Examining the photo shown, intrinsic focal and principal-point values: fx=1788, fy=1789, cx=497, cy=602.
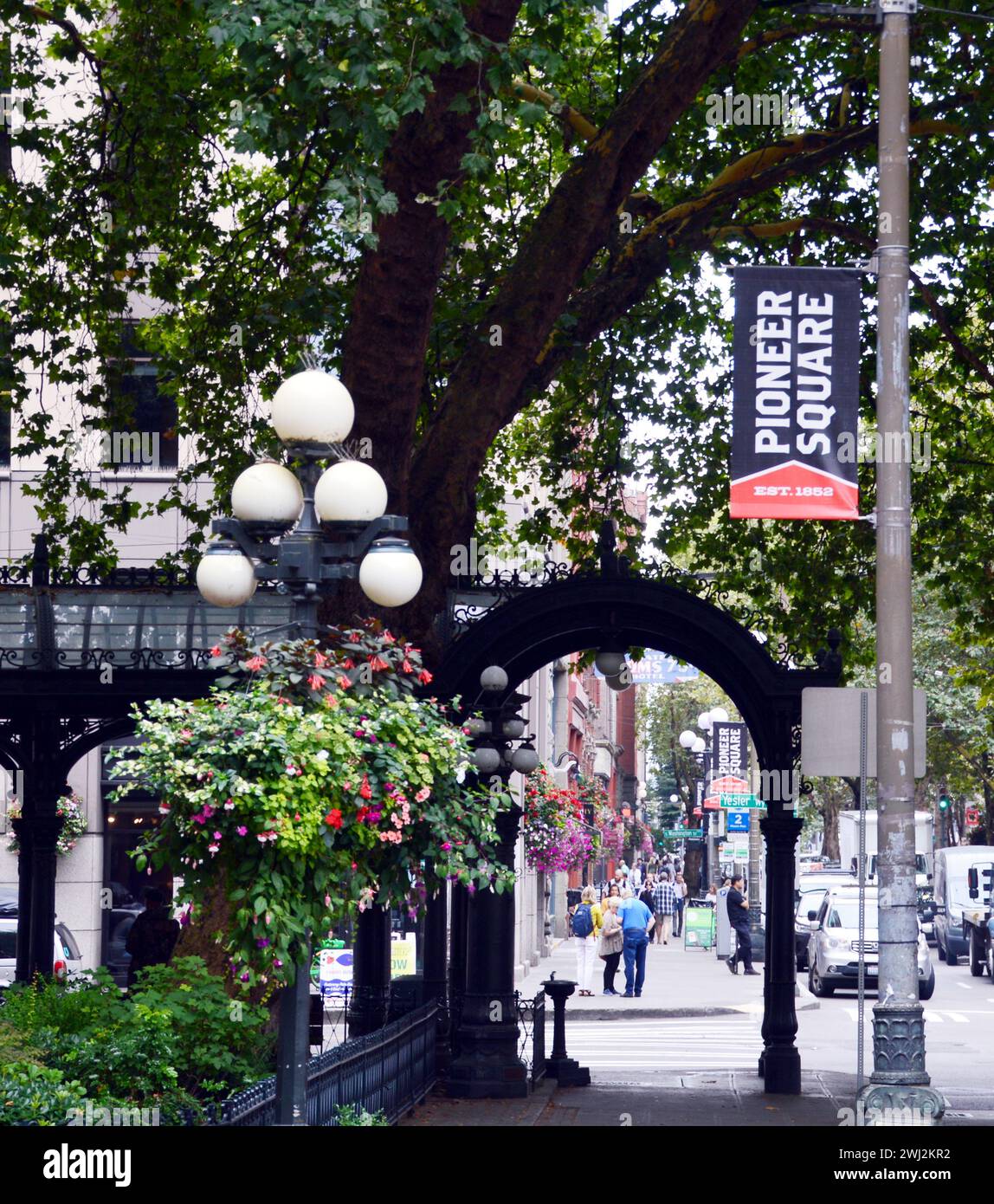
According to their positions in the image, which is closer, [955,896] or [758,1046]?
[758,1046]

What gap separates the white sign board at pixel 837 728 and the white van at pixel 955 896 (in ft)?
118

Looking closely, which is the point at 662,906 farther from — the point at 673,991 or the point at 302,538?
the point at 302,538

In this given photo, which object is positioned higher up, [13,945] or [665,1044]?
[13,945]

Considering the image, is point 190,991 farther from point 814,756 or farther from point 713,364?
point 713,364

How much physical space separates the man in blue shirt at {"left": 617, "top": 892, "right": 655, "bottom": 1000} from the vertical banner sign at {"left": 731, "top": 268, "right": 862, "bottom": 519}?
19.6 meters

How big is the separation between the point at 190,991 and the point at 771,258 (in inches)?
410

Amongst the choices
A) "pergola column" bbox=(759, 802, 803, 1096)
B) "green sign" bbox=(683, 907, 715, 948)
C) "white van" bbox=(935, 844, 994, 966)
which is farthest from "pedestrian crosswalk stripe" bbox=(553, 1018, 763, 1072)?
"white van" bbox=(935, 844, 994, 966)

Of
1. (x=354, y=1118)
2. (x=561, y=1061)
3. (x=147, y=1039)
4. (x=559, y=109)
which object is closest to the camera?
(x=147, y=1039)

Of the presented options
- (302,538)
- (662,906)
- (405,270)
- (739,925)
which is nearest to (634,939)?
(739,925)

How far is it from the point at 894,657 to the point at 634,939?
70.4 ft

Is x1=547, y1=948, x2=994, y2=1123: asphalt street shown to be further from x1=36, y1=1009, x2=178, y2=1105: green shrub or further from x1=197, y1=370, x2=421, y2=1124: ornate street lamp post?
x1=197, y1=370, x2=421, y2=1124: ornate street lamp post

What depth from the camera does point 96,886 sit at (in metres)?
28.5

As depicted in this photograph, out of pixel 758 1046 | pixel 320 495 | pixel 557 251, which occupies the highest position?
pixel 557 251

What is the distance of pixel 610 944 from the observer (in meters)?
32.8
